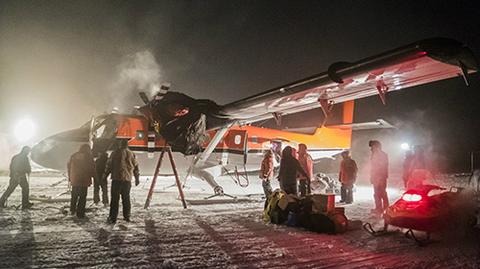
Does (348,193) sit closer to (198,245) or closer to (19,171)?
(198,245)

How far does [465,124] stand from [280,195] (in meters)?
44.3

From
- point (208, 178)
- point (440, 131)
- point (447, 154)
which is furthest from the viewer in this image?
Answer: point (440, 131)

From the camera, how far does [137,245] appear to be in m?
5.70

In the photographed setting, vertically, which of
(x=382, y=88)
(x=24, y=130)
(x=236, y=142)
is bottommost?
(x=236, y=142)

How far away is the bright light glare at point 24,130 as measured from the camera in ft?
106

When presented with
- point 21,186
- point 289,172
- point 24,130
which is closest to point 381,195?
point 289,172

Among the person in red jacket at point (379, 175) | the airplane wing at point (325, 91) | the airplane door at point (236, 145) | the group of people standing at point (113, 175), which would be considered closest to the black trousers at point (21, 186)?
the group of people standing at point (113, 175)

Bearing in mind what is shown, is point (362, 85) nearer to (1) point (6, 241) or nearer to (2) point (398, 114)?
(1) point (6, 241)

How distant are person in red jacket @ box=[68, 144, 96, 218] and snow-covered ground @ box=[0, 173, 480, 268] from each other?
0.38 metres

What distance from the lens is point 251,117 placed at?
1032 centimetres

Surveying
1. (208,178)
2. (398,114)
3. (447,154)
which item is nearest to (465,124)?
(398,114)

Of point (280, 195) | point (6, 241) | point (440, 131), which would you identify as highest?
point (440, 131)

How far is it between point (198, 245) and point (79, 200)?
4142 mm

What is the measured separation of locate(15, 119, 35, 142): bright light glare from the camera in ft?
106
